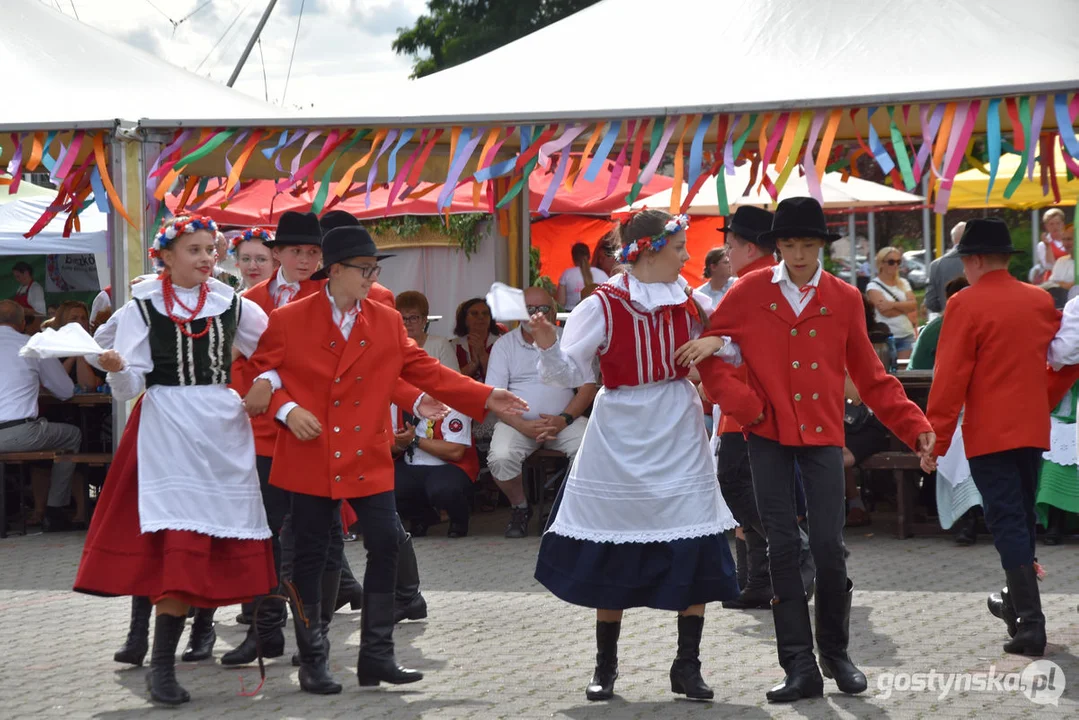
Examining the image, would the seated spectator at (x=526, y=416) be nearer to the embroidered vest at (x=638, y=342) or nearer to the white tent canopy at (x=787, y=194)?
the white tent canopy at (x=787, y=194)

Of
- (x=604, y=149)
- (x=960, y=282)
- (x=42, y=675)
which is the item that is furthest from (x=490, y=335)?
(x=42, y=675)

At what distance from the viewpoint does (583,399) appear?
32.6 ft

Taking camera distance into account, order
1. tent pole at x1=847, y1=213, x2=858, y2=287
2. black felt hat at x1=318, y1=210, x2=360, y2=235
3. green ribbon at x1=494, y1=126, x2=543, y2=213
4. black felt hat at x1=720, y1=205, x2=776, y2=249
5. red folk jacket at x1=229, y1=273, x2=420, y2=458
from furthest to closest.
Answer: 1. tent pole at x1=847, y1=213, x2=858, y2=287
2. green ribbon at x1=494, y1=126, x2=543, y2=213
3. black felt hat at x1=720, y1=205, x2=776, y2=249
4. black felt hat at x1=318, y1=210, x2=360, y2=235
5. red folk jacket at x1=229, y1=273, x2=420, y2=458

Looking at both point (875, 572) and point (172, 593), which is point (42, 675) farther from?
point (875, 572)

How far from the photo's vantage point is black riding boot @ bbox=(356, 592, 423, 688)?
564cm

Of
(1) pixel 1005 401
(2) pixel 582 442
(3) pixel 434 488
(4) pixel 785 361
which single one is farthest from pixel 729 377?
(3) pixel 434 488

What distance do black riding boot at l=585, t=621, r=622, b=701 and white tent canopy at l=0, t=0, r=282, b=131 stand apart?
17.2 feet

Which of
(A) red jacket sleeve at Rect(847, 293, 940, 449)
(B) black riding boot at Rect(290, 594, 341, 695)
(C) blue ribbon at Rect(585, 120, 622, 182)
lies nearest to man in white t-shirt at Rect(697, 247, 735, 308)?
(C) blue ribbon at Rect(585, 120, 622, 182)

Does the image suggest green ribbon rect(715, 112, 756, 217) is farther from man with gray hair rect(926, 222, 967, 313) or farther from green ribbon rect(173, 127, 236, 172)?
man with gray hair rect(926, 222, 967, 313)

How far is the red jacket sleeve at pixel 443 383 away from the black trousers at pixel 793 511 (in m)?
1.05

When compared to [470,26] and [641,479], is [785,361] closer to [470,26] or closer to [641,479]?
[641,479]

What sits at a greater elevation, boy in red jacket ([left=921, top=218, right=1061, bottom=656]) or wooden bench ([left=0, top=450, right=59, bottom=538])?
boy in red jacket ([left=921, top=218, right=1061, bottom=656])

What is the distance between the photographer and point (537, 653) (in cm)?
638

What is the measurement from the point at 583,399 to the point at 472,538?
3.86ft
